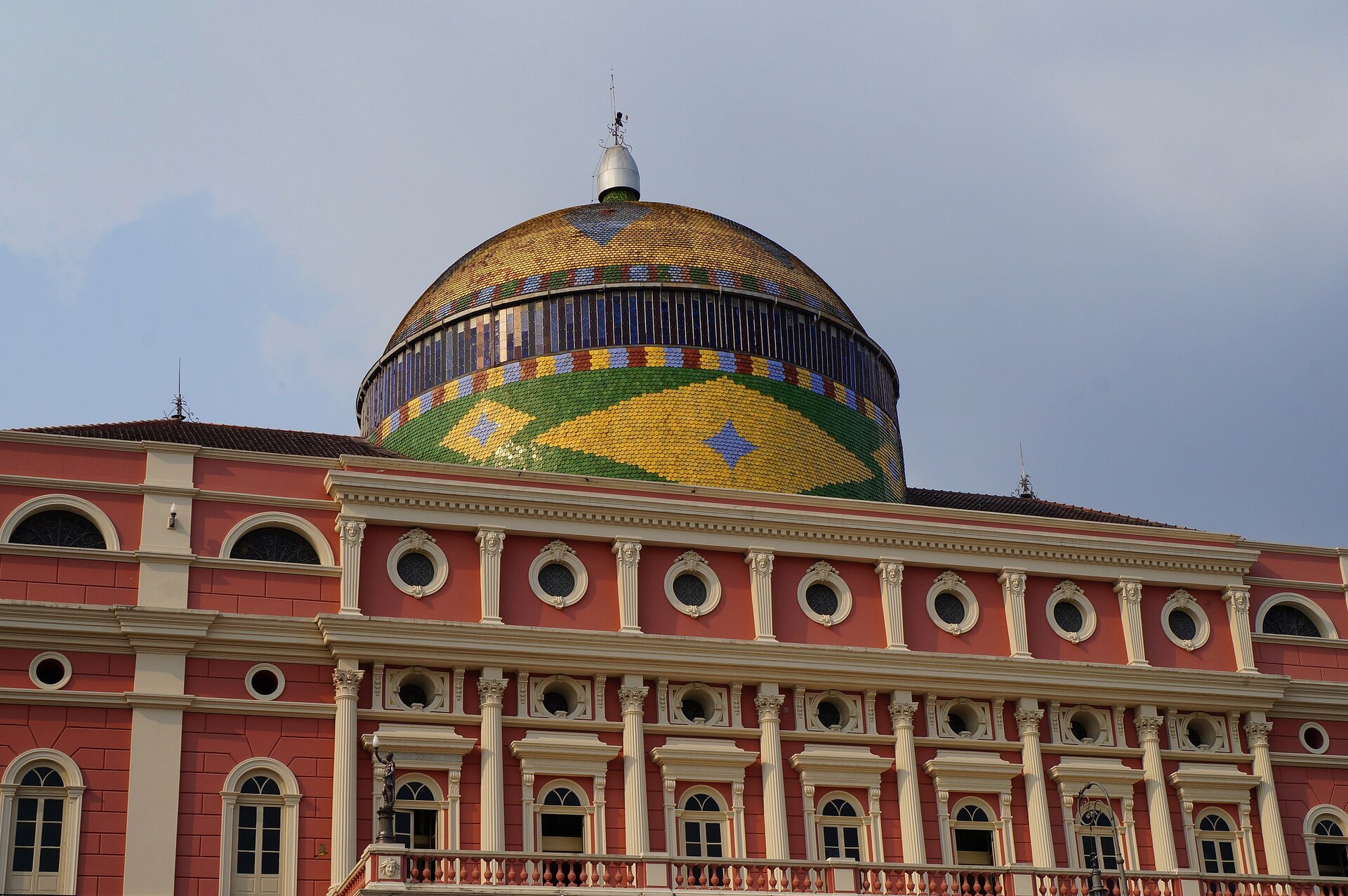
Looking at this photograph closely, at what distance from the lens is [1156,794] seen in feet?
117

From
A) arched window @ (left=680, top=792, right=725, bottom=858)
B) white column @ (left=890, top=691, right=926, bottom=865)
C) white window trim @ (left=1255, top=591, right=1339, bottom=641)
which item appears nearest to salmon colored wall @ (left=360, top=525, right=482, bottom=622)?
arched window @ (left=680, top=792, right=725, bottom=858)

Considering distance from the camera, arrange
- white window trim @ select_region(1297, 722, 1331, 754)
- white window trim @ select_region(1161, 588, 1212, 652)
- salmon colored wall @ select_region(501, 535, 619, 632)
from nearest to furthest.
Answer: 1. salmon colored wall @ select_region(501, 535, 619, 632)
2. white window trim @ select_region(1161, 588, 1212, 652)
3. white window trim @ select_region(1297, 722, 1331, 754)

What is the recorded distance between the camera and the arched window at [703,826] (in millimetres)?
32906

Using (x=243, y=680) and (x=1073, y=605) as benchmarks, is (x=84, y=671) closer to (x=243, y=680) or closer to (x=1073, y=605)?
(x=243, y=680)

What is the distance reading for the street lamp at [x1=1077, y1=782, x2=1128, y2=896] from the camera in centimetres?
3119

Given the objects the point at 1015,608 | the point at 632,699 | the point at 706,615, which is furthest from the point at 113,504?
the point at 1015,608

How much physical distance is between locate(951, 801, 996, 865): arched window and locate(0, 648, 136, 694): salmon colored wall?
1513 centimetres

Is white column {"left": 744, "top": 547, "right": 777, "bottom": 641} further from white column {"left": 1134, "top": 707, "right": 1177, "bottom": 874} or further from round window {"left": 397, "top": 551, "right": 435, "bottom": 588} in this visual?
white column {"left": 1134, "top": 707, "right": 1177, "bottom": 874}

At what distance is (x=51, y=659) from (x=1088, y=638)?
1963 cm

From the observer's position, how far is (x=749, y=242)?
43.1 metres

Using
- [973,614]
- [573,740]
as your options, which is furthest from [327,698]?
[973,614]

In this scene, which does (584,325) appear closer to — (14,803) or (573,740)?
(573,740)

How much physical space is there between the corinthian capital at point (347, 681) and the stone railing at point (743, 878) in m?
3.25

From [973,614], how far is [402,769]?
38.5ft
